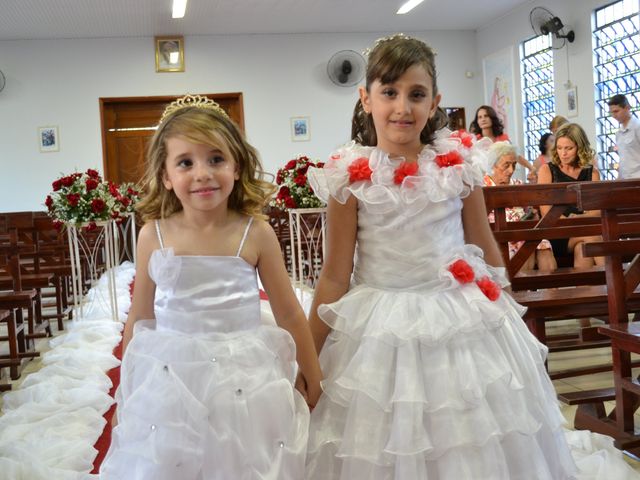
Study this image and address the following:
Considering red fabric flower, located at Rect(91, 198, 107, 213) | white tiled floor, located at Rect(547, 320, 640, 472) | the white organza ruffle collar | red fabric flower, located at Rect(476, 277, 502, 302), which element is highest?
red fabric flower, located at Rect(91, 198, 107, 213)

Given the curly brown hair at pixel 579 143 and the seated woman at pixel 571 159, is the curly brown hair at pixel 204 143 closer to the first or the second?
the seated woman at pixel 571 159

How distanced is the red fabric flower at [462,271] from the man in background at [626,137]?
23.9 feet

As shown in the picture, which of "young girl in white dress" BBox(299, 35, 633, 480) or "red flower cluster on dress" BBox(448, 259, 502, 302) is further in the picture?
"red flower cluster on dress" BBox(448, 259, 502, 302)

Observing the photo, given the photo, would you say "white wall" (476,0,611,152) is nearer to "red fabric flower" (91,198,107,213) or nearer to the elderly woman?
the elderly woman

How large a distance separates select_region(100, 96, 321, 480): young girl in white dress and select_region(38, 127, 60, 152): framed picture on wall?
11.1 meters

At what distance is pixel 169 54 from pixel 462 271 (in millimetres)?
11303

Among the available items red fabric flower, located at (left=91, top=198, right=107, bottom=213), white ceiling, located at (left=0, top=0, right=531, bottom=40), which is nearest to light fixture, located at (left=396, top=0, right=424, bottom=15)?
white ceiling, located at (left=0, top=0, right=531, bottom=40)

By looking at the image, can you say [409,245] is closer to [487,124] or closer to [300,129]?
[487,124]

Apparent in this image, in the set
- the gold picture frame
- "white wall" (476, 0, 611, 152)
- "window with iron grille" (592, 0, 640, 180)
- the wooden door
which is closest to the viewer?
"window with iron grille" (592, 0, 640, 180)

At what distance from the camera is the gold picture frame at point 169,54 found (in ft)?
39.8

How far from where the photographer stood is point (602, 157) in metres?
9.73

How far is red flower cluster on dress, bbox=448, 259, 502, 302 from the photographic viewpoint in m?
1.74

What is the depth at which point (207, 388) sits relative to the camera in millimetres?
1540

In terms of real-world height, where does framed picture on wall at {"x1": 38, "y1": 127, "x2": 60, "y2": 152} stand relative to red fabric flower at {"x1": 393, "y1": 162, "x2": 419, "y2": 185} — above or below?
above
